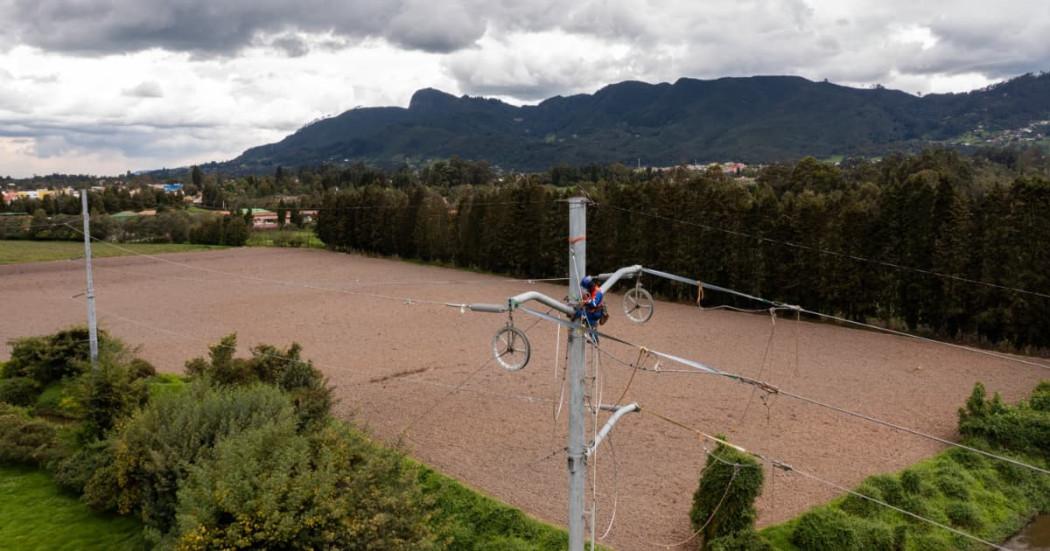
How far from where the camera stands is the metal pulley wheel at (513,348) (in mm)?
7422

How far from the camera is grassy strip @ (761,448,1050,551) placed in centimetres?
1159

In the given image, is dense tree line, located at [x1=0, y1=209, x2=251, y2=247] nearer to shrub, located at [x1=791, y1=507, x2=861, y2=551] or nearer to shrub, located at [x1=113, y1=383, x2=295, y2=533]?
shrub, located at [x1=113, y1=383, x2=295, y2=533]

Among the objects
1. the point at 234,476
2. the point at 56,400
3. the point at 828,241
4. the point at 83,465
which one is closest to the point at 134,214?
the point at 56,400

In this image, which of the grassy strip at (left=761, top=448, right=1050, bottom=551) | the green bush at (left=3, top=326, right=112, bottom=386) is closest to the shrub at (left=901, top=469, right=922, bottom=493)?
the grassy strip at (left=761, top=448, right=1050, bottom=551)

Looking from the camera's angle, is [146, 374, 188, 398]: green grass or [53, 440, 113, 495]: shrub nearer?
[53, 440, 113, 495]: shrub

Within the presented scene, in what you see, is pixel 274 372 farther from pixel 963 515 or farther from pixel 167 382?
pixel 963 515

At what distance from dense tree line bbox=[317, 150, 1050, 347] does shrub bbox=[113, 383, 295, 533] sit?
940cm

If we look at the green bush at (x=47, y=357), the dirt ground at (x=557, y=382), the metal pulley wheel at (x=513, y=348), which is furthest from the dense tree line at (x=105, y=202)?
the metal pulley wheel at (x=513, y=348)

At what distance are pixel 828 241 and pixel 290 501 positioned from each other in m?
29.1

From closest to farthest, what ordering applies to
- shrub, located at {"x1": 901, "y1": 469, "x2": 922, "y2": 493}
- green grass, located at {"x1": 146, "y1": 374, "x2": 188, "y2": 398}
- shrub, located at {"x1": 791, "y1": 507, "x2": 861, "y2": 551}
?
shrub, located at {"x1": 791, "y1": 507, "x2": 861, "y2": 551} → shrub, located at {"x1": 901, "y1": 469, "x2": 922, "y2": 493} → green grass, located at {"x1": 146, "y1": 374, "x2": 188, "y2": 398}

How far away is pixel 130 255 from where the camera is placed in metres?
59.2

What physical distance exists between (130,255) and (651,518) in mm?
59643

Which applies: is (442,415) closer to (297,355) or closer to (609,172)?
(297,355)

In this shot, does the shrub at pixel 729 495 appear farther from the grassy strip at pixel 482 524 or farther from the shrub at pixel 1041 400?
the shrub at pixel 1041 400
